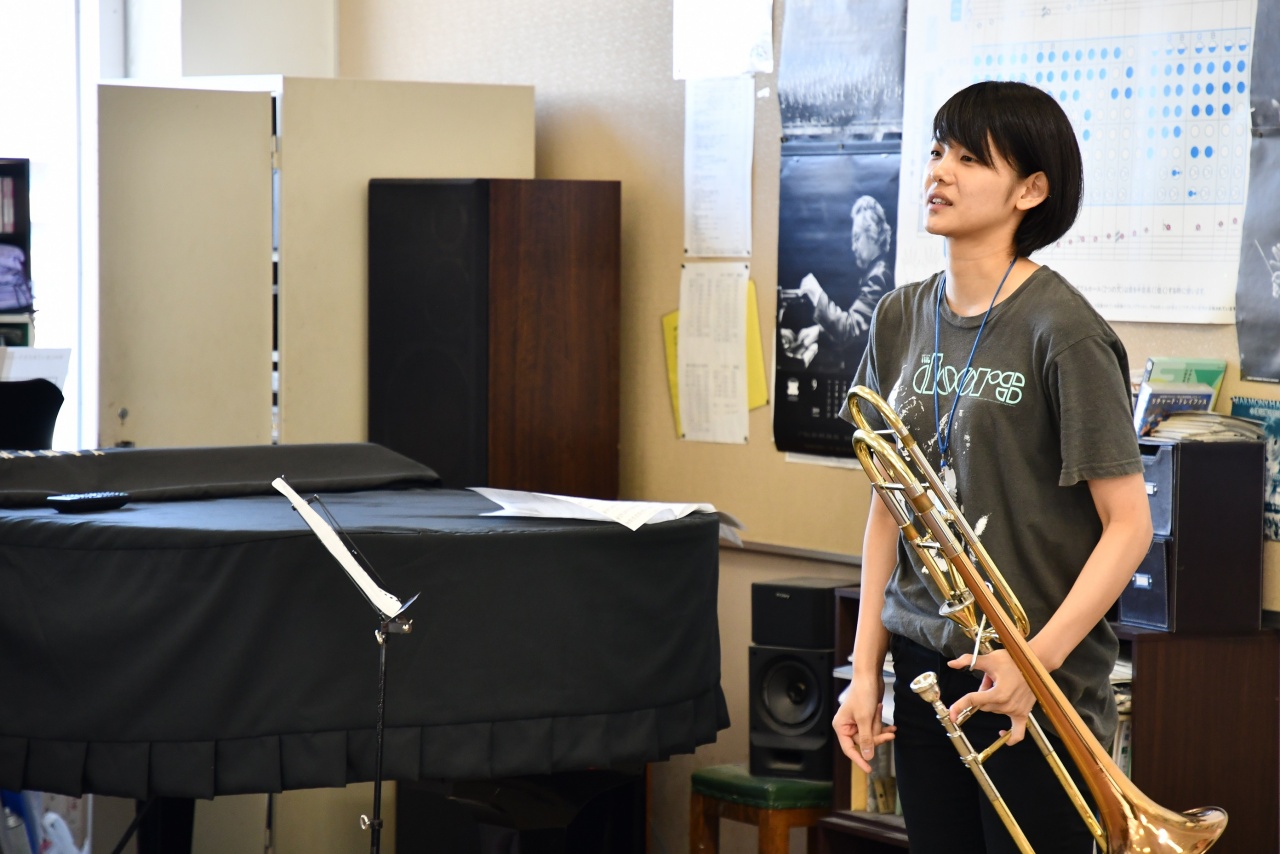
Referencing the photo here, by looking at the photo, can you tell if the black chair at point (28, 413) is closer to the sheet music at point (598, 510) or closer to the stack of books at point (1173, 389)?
the sheet music at point (598, 510)

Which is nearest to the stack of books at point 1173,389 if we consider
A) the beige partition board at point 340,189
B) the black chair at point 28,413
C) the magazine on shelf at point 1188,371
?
the magazine on shelf at point 1188,371

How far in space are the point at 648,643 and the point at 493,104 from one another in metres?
2.31

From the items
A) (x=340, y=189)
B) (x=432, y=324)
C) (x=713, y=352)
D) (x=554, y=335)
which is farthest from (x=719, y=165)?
(x=340, y=189)

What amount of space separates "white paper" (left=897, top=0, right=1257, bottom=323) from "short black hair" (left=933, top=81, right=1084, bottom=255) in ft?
4.69

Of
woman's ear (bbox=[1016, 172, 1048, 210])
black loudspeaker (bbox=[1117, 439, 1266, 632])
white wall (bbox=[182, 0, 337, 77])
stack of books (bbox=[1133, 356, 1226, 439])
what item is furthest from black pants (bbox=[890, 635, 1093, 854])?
white wall (bbox=[182, 0, 337, 77])

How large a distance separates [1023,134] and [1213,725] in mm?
1558

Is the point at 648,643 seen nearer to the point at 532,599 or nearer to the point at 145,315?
the point at 532,599

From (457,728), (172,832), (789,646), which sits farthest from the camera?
(789,646)

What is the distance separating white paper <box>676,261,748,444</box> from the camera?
3957 mm

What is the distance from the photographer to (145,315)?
158 inches

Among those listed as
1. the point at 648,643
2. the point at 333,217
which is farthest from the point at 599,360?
the point at 648,643

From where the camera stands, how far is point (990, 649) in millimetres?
1586

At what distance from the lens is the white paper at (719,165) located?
12.8ft

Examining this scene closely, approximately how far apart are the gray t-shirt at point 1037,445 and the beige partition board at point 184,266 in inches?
111
